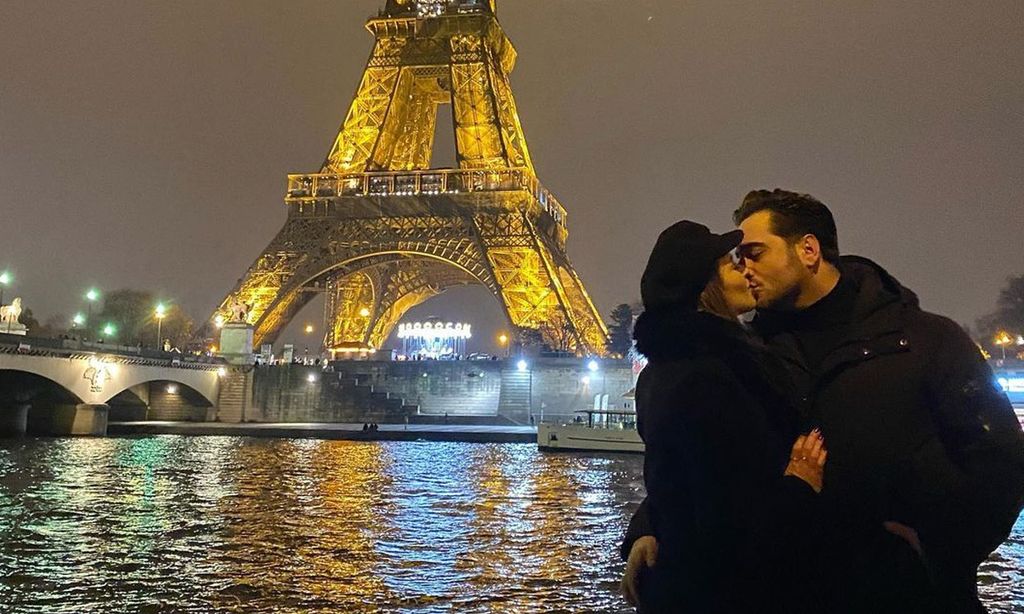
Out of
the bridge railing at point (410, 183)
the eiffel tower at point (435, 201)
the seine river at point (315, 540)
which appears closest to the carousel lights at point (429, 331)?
the eiffel tower at point (435, 201)

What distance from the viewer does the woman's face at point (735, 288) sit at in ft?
7.67

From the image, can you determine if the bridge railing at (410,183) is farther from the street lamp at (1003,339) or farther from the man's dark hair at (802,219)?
the street lamp at (1003,339)

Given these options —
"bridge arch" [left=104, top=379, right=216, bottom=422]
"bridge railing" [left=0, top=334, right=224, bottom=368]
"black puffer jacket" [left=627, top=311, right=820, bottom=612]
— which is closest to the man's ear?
"black puffer jacket" [left=627, top=311, right=820, bottom=612]

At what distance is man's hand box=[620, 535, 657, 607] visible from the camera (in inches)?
96.2

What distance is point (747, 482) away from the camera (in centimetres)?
212

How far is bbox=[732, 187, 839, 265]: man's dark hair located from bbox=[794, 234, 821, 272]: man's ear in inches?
0.8

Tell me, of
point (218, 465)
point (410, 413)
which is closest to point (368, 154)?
point (410, 413)

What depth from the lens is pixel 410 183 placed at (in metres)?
44.1

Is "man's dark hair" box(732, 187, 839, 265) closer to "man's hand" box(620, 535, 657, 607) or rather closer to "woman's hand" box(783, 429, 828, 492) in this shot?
"woman's hand" box(783, 429, 828, 492)

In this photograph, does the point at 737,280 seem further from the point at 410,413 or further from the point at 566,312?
the point at 410,413

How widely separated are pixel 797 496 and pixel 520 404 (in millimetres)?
41412

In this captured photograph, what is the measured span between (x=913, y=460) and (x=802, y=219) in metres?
0.80

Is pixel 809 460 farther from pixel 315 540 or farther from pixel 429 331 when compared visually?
pixel 429 331

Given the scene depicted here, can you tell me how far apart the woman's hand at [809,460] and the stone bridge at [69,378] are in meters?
33.2
